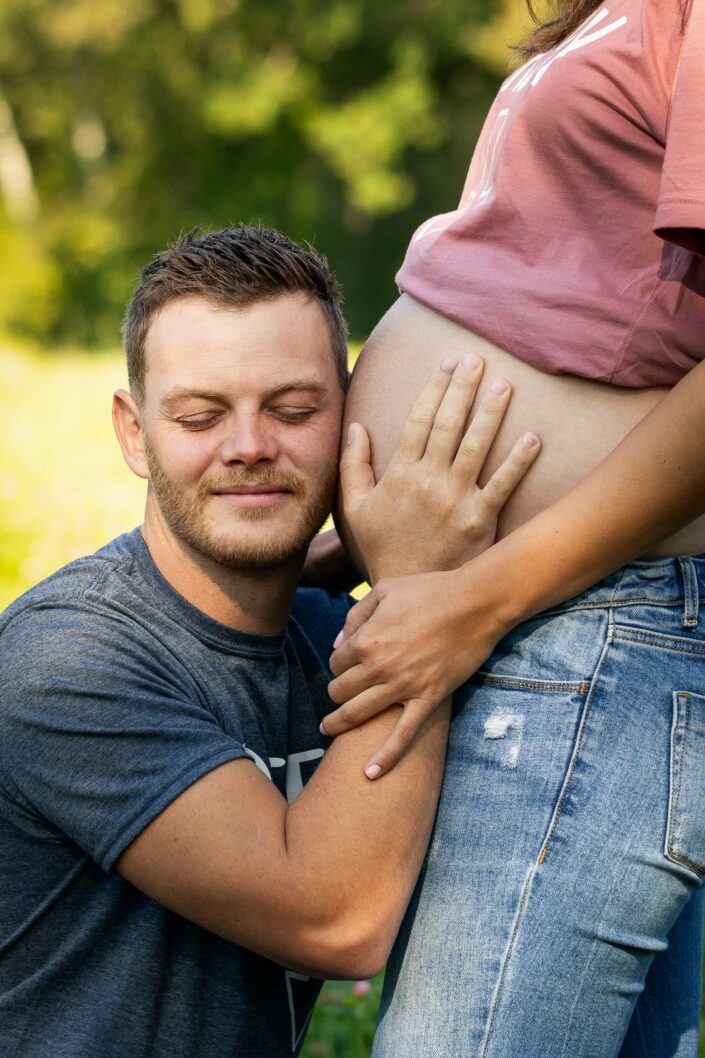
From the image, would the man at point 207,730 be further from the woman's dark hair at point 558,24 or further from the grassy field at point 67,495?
the grassy field at point 67,495

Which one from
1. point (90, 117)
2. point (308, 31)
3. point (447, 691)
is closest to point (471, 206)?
point (447, 691)

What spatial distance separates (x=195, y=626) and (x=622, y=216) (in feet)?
3.49

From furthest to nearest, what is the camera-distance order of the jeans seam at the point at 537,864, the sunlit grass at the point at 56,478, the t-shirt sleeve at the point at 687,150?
the sunlit grass at the point at 56,478 < the jeans seam at the point at 537,864 < the t-shirt sleeve at the point at 687,150

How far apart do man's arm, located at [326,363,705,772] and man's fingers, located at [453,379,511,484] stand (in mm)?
176

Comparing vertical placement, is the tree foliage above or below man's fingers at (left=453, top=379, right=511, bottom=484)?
below

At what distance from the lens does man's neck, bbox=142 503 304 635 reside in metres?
2.43

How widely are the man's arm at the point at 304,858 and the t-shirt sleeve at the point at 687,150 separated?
84cm

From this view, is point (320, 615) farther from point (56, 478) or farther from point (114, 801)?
point (56, 478)

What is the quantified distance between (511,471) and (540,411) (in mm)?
105

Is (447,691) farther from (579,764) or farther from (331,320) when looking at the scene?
(331,320)

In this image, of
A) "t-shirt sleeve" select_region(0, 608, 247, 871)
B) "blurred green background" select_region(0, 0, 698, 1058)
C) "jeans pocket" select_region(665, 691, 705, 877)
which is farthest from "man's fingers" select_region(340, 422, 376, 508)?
"blurred green background" select_region(0, 0, 698, 1058)

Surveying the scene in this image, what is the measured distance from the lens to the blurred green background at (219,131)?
27.6 m

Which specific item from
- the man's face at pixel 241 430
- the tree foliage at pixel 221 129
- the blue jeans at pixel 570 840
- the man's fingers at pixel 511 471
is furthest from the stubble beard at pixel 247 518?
the tree foliage at pixel 221 129

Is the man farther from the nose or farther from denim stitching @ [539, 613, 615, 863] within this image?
denim stitching @ [539, 613, 615, 863]
